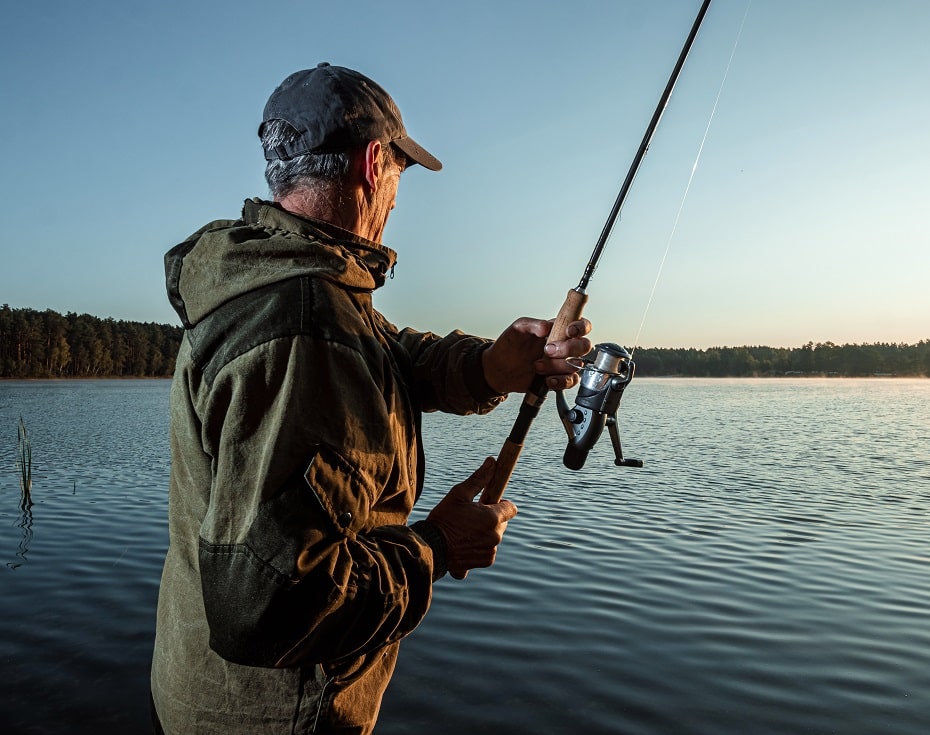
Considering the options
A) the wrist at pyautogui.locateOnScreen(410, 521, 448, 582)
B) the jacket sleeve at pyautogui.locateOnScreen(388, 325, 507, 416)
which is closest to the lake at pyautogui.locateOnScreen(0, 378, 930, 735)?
the jacket sleeve at pyautogui.locateOnScreen(388, 325, 507, 416)

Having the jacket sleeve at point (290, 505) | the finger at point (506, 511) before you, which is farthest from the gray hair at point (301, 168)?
the finger at point (506, 511)

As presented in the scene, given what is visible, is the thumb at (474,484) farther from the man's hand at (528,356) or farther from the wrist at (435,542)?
the man's hand at (528,356)

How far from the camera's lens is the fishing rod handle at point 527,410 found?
2.61m

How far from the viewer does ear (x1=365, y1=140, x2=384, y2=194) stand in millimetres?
2125

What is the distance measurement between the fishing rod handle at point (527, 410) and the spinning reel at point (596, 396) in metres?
0.09

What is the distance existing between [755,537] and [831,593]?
9.35ft

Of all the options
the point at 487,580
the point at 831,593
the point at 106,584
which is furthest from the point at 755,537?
the point at 106,584

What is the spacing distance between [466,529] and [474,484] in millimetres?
270

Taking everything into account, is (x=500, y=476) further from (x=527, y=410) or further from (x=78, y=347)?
(x=78, y=347)

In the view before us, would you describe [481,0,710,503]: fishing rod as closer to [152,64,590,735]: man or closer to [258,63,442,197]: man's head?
[152,64,590,735]: man

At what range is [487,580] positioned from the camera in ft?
29.7

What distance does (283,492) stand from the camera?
1.58m

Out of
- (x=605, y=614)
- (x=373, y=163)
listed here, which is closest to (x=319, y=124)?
(x=373, y=163)

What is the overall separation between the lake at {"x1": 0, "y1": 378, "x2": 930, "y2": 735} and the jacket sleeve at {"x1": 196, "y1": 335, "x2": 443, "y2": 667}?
4.33m
